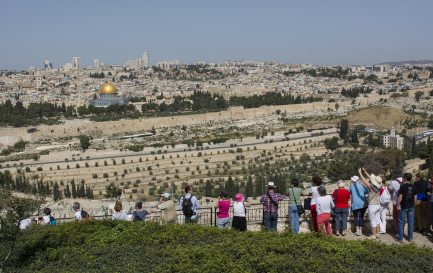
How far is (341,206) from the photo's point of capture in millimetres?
7277

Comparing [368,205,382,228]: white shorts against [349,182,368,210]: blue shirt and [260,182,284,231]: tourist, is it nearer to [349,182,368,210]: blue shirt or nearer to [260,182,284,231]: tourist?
[349,182,368,210]: blue shirt

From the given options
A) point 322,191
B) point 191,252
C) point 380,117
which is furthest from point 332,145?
point 191,252

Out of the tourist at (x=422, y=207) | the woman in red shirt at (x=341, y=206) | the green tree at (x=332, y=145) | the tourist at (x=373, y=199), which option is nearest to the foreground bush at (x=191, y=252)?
the woman in red shirt at (x=341, y=206)

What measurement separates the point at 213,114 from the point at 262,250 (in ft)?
188

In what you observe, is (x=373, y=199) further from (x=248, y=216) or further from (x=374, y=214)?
(x=248, y=216)

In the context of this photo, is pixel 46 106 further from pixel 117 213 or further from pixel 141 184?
pixel 117 213

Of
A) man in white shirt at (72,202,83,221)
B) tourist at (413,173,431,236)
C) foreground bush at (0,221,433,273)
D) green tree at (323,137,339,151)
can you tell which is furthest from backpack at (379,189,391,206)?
green tree at (323,137,339,151)

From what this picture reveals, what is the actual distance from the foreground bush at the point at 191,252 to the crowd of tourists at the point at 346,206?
1.68ft

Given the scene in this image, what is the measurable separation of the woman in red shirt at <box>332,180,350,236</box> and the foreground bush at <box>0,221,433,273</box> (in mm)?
978

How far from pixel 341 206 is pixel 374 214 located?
1.68 ft

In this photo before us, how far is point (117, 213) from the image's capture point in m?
7.72

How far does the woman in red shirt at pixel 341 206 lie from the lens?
7207 millimetres

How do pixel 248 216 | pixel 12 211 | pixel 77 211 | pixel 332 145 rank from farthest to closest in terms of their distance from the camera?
pixel 332 145 < pixel 248 216 < pixel 77 211 < pixel 12 211

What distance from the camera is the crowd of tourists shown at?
22.9 ft
